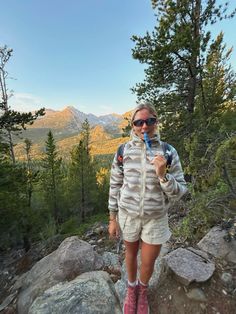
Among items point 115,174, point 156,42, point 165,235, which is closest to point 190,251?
point 165,235

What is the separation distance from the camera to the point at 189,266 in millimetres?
3523

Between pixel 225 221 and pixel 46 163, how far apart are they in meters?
21.1

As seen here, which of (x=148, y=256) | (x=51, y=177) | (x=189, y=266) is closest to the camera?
(x=148, y=256)

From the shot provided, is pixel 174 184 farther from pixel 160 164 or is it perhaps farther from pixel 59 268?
pixel 59 268

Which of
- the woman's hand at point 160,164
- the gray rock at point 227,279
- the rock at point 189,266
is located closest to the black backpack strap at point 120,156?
the woman's hand at point 160,164

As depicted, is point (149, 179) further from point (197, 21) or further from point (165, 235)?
point (197, 21)

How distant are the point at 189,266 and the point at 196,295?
42 centimetres

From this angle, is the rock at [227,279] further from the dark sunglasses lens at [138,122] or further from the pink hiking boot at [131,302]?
the dark sunglasses lens at [138,122]

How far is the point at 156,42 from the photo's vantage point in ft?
31.3

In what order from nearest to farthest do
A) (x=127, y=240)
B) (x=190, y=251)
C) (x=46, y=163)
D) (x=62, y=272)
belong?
(x=127, y=240) < (x=190, y=251) < (x=62, y=272) < (x=46, y=163)

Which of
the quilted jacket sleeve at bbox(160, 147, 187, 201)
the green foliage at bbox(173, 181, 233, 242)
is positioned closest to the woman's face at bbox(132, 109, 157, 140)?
the quilted jacket sleeve at bbox(160, 147, 187, 201)

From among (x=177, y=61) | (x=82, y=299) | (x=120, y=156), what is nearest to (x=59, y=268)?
(x=82, y=299)

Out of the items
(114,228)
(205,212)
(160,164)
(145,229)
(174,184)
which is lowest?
(205,212)

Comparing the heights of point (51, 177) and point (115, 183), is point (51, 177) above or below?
below
